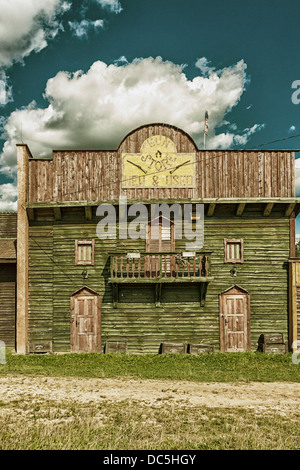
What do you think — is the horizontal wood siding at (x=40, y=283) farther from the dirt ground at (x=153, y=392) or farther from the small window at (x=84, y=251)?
the dirt ground at (x=153, y=392)

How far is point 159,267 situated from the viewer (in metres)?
15.6

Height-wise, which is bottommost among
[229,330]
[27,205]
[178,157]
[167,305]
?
[229,330]

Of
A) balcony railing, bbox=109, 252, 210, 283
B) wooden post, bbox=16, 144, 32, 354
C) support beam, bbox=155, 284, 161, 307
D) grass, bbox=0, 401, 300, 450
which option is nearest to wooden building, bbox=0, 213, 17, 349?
wooden post, bbox=16, 144, 32, 354

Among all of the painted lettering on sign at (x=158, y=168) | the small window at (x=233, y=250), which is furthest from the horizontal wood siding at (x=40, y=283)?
the small window at (x=233, y=250)

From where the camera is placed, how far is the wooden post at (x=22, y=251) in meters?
15.7

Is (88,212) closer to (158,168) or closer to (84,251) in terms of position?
(84,251)

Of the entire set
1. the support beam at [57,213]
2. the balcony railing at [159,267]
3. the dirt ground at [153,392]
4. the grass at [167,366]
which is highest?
the support beam at [57,213]

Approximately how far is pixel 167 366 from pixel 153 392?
360 centimetres

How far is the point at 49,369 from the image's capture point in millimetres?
12836

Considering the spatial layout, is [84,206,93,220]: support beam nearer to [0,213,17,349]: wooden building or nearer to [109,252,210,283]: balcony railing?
[109,252,210,283]: balcony railing

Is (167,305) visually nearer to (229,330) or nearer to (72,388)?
(229,330)

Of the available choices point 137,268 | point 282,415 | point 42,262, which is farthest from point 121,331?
point 282,415

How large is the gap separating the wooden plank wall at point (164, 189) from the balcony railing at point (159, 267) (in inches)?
122

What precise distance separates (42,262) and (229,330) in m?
10.1
